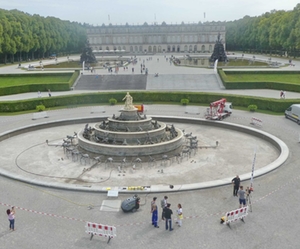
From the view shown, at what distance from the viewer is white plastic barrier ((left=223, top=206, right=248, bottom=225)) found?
1247 cm

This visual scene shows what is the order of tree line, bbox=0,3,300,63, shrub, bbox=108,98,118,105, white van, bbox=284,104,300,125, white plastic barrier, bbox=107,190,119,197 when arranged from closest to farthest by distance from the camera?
white plastic barrier, bbox=107,190,119,197 → white van, bbox=284,104,300,125 → shrub, bbox=108,98,118,105 → tree line, bbox=0,3,300,63

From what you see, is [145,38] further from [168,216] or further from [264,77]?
[168,216]

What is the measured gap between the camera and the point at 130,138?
21.4 meters

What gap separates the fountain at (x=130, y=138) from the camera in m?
20.4

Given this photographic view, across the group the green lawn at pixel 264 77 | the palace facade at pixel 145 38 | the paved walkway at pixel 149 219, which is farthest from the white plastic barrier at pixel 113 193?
the palace facade at pixel 145 38

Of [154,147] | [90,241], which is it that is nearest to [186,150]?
[154,147]

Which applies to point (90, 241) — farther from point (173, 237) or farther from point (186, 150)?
point (186, 150)

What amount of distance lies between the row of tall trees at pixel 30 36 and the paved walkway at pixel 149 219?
69.2 metres

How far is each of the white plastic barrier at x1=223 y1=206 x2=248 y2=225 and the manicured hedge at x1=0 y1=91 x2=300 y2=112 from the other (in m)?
22.5

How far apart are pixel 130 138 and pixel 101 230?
10.1 m

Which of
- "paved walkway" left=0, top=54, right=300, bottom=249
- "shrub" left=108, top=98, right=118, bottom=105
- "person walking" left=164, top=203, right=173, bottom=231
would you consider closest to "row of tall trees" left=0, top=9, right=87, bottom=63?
"shrub" left=108, top=98, right=118, bottom=105

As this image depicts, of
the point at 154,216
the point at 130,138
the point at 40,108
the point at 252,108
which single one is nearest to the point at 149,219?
the point at 154,216

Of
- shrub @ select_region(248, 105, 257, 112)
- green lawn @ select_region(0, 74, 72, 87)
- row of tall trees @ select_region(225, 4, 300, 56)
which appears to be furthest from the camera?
row of tall trees @ select_region(225, 4, 300, 56)

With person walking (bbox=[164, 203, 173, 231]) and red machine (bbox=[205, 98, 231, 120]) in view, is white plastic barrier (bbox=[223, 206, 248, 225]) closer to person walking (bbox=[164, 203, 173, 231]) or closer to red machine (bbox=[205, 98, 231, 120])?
person walking (bbox=[164, 203, 173, 231])
